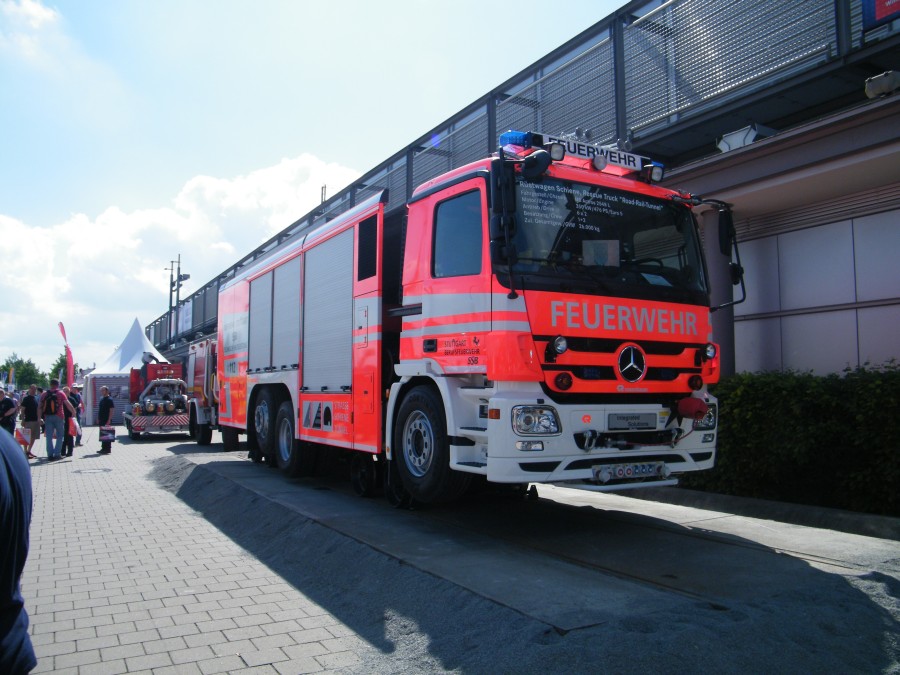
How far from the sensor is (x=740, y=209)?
956cm

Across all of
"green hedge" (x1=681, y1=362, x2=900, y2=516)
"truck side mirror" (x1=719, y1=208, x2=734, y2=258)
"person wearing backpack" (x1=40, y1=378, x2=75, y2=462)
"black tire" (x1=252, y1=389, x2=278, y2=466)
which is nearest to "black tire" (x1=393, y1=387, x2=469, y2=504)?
"truck side mirror" (x1=719, y1=208, x2=734, y2=258)

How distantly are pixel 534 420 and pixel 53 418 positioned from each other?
1389 cm

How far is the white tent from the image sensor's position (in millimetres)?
32938

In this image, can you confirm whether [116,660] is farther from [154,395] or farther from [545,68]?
[154,395]

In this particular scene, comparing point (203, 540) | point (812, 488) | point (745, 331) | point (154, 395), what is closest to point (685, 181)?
point (745, 331)

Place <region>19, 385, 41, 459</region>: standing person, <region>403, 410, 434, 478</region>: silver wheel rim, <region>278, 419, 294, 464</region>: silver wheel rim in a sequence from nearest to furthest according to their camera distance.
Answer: <region>403, 410, 434, 478</region>: silver wheel rim
<region>278, 419, 294, 464</region>: silver wheel rim
<region>19, 385, 41, 459</region>: standing person

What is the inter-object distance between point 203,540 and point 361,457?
2208mm

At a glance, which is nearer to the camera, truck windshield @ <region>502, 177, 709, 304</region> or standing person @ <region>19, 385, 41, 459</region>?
truck windshield @ <region>502, 177, 709, 304</region>

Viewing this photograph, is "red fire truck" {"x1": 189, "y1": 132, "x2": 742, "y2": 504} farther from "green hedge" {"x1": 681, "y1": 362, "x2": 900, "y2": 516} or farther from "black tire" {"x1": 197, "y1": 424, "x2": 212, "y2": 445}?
"black tire" {"x1": 197, "y1": 424, "x2": 212, "y2": 445}

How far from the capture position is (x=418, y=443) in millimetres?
6762

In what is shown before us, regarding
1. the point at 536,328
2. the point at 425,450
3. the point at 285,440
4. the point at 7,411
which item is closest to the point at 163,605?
the point at 425,450

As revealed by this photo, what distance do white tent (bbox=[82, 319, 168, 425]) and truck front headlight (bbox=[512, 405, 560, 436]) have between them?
95.6ft

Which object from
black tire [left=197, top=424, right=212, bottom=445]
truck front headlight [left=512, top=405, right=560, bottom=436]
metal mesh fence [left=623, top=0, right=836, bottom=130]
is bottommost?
black tire [left=197, top=424, right=212, bottom=445]

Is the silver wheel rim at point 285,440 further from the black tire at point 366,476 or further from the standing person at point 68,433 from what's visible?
the standing person at point 68,433
